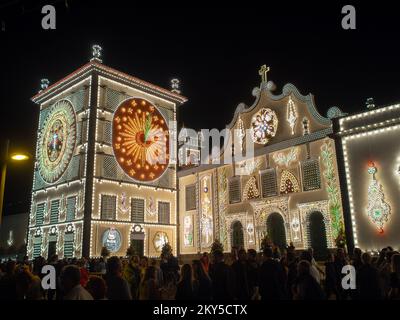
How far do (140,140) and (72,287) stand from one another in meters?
27.6

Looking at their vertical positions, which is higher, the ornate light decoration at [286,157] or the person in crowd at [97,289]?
the ornate light decoration at [286,157]

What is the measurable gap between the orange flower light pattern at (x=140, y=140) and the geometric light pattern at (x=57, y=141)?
12.7ft

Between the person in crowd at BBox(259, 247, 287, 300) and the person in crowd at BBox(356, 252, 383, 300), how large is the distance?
157 centimetres

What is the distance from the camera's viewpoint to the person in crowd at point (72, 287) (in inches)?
211

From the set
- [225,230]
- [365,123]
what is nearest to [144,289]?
[365,123]

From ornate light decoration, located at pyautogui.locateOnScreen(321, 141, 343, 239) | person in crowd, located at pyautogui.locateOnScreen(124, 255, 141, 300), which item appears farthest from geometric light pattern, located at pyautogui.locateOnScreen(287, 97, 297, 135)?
person in crowd, located at pyautogui.locateOnScreen(124, 255, 141, 300)

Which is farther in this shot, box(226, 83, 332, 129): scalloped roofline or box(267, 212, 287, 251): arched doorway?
box(267, 212, 287, 251): arched doorway

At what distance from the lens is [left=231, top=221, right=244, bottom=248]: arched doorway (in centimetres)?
2930

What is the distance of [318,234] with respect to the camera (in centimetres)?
2466

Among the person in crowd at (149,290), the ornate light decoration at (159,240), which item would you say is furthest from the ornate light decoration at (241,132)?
the person in crowd at (149,290)

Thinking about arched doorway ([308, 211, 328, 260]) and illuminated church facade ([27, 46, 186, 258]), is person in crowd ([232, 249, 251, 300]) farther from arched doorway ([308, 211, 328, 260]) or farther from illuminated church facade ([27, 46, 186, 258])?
illuminated church facade ([27, 46, 186, 258])

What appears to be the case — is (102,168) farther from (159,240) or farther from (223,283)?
(223,283)

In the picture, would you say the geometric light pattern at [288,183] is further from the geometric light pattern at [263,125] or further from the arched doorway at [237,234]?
the arched doorway at [237,234]
